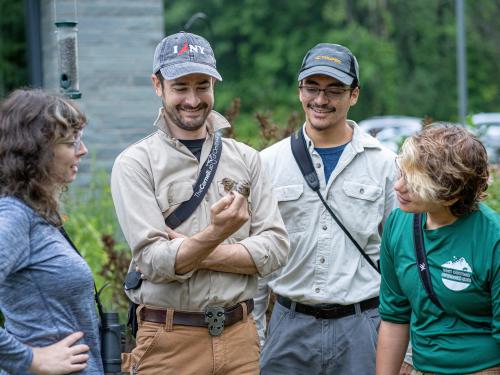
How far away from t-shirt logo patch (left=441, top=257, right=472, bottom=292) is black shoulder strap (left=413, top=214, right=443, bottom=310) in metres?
0.07

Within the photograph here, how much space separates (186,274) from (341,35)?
31.5m

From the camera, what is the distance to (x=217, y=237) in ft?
12.1

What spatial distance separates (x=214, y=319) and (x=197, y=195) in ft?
1.79

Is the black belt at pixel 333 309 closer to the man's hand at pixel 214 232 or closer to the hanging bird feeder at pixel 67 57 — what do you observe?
the man's hand at pixel 214 232

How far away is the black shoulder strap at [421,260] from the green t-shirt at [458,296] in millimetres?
17

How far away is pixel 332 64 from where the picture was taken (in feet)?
15.2

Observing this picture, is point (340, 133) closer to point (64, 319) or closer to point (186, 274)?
point (186, 274)

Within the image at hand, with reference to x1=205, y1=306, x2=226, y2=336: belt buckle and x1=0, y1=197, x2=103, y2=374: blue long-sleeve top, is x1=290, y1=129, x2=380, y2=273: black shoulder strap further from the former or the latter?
x1=0, y1=197, x2=103, y2=374: blue long-sleeve top

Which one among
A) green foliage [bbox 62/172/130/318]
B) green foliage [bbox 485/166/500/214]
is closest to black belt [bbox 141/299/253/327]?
green foliage [bbox 62/172/130/318]

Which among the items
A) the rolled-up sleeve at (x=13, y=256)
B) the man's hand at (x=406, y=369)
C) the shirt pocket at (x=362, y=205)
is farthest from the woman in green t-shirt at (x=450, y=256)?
the rolled-up sleeve at (x=13, y=256)

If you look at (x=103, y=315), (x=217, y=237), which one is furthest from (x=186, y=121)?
(x=103, y=315)

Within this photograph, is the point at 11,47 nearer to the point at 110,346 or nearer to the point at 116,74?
the point at 116,74

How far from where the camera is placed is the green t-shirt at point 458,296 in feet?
11.6

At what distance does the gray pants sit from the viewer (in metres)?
4.49
